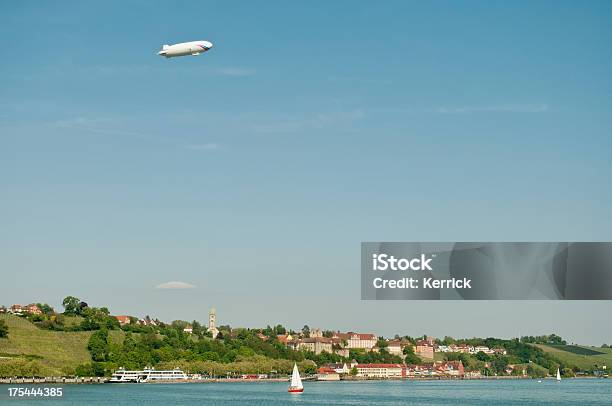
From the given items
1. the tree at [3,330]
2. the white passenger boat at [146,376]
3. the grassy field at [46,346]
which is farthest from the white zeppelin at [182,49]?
the tree at [3,330]

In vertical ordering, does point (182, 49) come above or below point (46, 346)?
above

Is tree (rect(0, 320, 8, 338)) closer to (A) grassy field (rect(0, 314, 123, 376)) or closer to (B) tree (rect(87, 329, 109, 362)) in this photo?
Answer: (A) grassy field (rect(0, 314, 123, 376))

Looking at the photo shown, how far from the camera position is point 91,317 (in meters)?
173

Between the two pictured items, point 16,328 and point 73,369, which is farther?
point 16,328

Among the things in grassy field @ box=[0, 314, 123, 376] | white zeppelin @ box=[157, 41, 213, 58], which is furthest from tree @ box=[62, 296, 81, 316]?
white zeppelin @ box=[157, 41, 213, 58]

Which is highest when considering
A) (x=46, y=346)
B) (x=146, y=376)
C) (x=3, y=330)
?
(x=3, y=330)

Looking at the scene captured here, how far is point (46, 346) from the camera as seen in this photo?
14738 cm

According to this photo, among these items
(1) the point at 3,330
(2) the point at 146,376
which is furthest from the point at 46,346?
(2) the point at 146,376

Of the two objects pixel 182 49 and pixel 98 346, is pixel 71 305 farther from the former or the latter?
pixel 182 49

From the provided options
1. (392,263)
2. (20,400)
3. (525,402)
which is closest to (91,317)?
(20,400)

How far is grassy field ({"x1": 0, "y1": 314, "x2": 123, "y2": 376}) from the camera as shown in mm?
137250

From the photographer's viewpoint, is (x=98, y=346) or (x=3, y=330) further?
(x=98, y=346)

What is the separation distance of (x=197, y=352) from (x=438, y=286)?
139 m

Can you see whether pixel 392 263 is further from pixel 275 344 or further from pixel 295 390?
pixel 275 344
